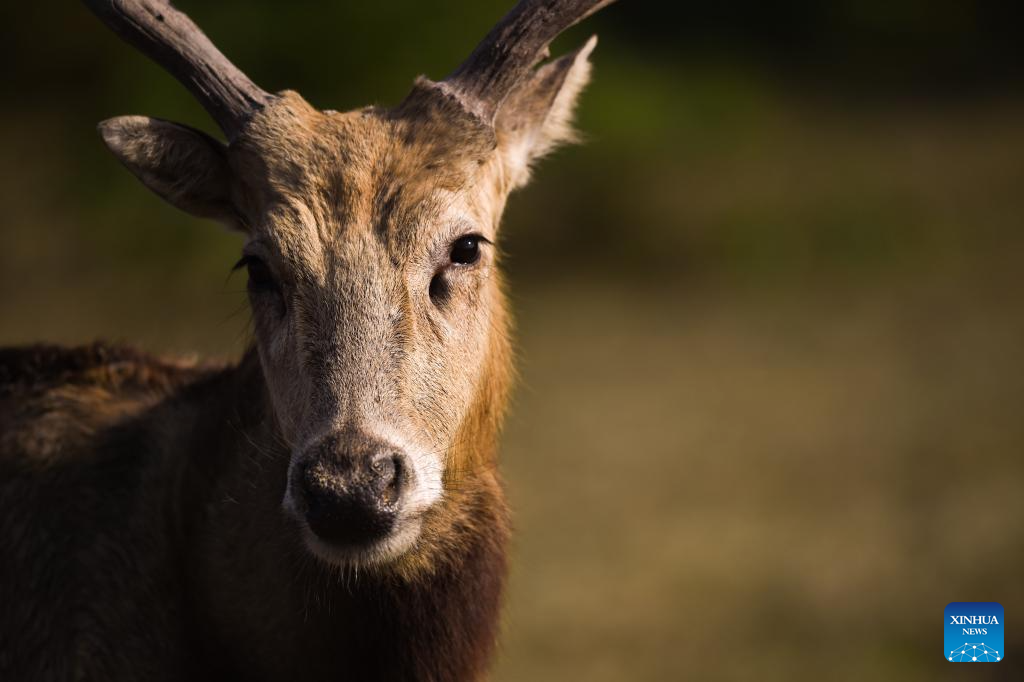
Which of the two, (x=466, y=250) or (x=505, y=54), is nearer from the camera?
(x=466, y=250)

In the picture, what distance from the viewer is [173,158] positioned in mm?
4359

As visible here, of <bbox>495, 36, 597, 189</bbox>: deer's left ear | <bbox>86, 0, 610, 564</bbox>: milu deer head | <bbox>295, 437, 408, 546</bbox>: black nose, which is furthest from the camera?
<bbox>495, 36, 597, 189</bbox>: deer's left ear

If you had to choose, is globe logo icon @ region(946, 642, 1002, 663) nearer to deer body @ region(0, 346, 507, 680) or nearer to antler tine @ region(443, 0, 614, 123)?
deer body @ region(0, 346, 507, 680)

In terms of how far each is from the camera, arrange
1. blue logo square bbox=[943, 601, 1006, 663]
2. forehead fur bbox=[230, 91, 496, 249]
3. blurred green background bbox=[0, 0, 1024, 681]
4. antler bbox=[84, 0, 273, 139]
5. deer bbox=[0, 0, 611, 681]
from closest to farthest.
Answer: deer bbox=[0, 0, 611, 681] < forehead fur bbox=[230, 91, 496, 249] < antler bbox=[84, 0, 273, 139] < blue logo square bbox=[943, 601, 1006, 663] < blurred green background bbox=[0, 0, 1024, 681]

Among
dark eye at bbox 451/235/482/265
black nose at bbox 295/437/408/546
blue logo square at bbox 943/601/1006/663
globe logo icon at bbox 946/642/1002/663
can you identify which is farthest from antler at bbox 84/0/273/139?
globe logo icon at bbox 946/642/1002/663

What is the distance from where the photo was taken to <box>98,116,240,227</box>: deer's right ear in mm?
4293

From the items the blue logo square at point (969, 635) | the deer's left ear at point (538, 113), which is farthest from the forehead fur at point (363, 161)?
the blue logo square at point (969, 635)

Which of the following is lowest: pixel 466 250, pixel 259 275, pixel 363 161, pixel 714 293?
pixel 259 275

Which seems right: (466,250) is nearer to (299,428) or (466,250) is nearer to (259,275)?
(259,275)

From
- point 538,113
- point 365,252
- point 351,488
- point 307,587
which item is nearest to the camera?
point 351,488

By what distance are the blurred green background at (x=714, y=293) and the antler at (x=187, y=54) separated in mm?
2440

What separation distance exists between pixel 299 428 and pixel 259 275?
617 mm

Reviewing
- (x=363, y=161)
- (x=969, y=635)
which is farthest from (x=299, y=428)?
(x=969, y=635)

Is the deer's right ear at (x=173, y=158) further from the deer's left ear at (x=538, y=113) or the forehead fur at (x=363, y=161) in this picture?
the deer's left ear at (x=538, y=113)
